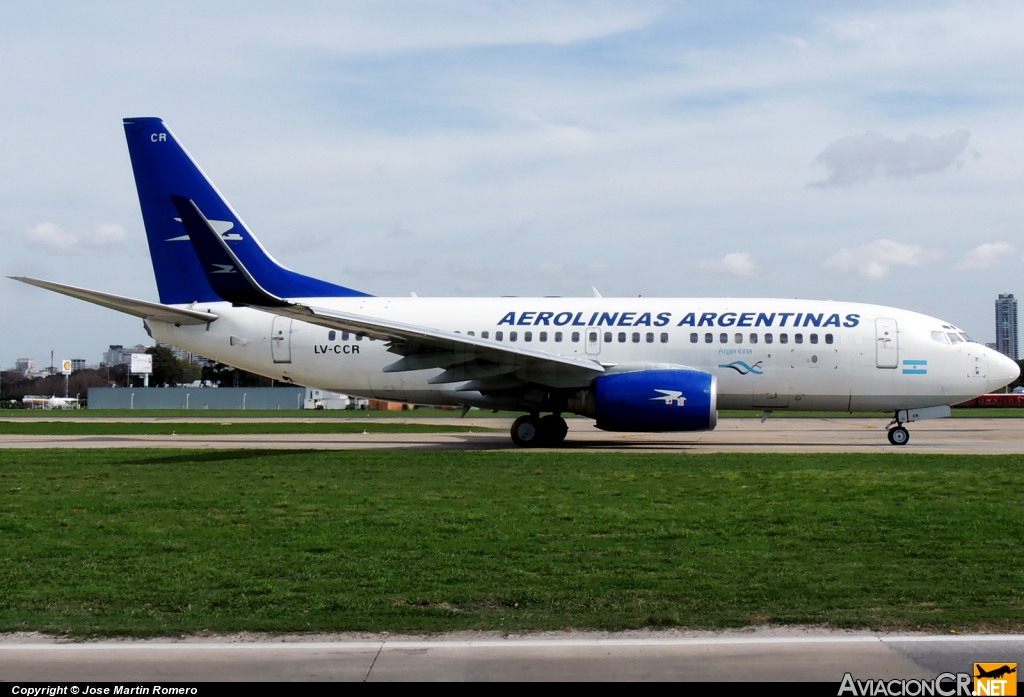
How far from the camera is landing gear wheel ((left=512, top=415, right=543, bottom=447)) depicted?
21062 millimetres

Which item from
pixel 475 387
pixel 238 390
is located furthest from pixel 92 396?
pixel 475 387

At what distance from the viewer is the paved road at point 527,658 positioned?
4961 mm

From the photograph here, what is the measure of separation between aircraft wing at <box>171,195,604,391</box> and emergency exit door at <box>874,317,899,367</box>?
6.40 metres

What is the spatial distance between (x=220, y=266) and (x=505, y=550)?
1104 cm

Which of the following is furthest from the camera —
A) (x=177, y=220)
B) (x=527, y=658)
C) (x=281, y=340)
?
(x=177, y=220)

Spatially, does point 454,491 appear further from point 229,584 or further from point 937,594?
point 937,594

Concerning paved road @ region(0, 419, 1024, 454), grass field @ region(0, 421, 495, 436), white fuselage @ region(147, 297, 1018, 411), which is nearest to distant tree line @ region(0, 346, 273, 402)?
grass field @ region(0, 421, 495, 436)

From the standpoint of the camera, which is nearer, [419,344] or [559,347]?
[419,344]

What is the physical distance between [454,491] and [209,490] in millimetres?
3173

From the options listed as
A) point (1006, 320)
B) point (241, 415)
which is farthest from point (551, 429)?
point (1006, 320)

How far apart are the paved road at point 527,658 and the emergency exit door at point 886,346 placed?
1665cm

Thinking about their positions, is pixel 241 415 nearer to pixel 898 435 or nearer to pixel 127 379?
pixel 898 435

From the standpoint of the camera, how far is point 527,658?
527 centimetres

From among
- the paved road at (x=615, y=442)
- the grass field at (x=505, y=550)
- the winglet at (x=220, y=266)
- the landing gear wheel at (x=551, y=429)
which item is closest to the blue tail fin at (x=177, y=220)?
the paved road at (x=615, y=442)
